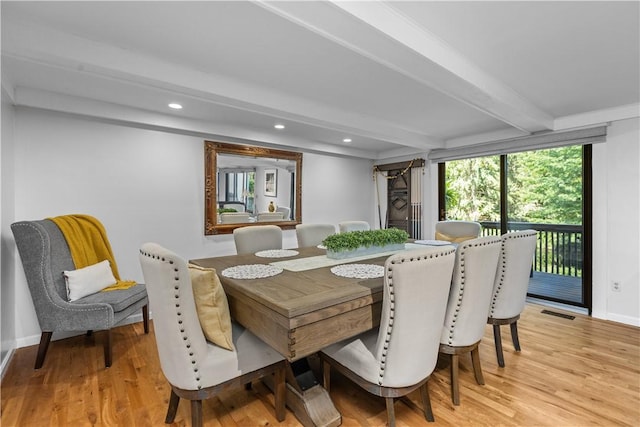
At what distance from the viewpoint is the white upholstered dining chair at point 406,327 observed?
1.40 m

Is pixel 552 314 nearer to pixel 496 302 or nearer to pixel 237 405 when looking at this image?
pixel 496 302

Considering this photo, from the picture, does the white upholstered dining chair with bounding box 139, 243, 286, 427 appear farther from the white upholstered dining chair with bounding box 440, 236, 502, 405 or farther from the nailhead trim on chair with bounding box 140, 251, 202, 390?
the white upholstered dining chair with bounding box 440, 236, 502, 405

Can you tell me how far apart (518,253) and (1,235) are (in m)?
3.83

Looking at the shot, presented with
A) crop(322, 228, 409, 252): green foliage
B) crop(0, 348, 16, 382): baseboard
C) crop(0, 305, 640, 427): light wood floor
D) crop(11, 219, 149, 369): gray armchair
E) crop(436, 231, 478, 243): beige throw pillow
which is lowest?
crop(0, 305, 640, 427): light wood floor

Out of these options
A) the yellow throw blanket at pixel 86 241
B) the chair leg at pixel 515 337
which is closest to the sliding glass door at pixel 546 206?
the chair leg at pixel 515 337

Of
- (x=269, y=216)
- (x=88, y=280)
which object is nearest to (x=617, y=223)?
(x=269, y=216)

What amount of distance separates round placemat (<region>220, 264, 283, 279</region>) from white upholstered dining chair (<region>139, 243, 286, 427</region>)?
0.40m

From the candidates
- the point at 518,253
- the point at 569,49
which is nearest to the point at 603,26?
the point at 569,49

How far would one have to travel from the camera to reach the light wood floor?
1.79 meters

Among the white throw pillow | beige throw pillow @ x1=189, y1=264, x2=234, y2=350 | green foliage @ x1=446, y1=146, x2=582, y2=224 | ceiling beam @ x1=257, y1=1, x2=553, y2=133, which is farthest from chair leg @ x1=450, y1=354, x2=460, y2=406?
green foliage @ x1=446, y1=146, x2=582, y2=224

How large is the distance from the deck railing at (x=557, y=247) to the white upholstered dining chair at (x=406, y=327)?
3314mm

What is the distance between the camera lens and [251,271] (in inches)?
79.4

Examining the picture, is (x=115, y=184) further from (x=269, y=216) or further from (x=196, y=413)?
(x=196, y=413)

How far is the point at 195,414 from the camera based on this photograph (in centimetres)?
153
